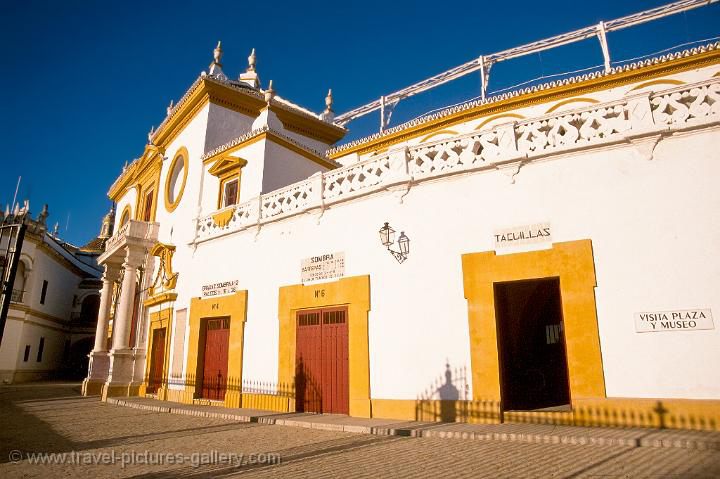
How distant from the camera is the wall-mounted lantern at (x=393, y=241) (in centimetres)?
915

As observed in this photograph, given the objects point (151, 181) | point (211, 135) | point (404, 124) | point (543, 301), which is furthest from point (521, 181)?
point (151, 181)

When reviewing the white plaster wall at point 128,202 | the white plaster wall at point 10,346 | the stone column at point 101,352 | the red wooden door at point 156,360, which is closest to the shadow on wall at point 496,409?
the red wooden door at point 156,360

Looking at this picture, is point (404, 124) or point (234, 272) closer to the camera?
point (234, 272)

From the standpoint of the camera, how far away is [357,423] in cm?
804

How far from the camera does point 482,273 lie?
8.18 m

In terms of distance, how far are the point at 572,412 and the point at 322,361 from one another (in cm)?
519

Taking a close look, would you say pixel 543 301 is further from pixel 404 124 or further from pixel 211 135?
pixel 211 135

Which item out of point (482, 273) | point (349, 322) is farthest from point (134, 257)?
point (482, 273)

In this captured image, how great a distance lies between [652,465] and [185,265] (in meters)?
13.4

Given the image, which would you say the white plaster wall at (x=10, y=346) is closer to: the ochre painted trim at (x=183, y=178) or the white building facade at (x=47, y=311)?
the white building facade at (x=47, y=311)

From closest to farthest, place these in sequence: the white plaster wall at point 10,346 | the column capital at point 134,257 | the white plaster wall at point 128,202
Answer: the column capital at point 134,257, the white plaster wall at point 128,202, the white plaster wall at point 10,346

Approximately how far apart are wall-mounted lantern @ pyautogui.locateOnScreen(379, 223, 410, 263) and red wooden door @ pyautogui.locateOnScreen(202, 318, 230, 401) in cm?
572

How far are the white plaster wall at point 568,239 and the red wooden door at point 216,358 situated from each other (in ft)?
4.65

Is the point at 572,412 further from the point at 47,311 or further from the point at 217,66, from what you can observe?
the point at 47,311
